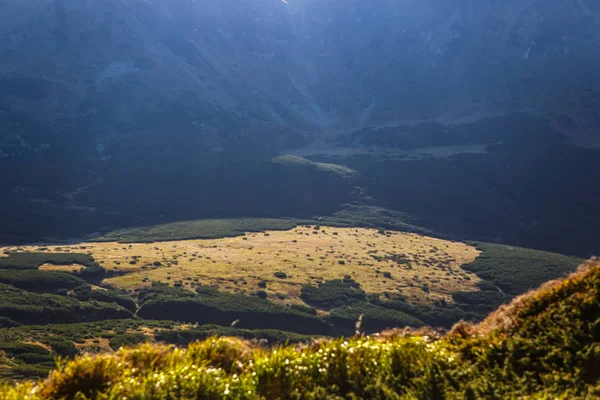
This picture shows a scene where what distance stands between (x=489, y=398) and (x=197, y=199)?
127557 millimetres

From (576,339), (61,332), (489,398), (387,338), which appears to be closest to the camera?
(489,398)

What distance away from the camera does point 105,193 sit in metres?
128

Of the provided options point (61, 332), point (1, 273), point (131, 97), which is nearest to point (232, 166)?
point (131, 97)

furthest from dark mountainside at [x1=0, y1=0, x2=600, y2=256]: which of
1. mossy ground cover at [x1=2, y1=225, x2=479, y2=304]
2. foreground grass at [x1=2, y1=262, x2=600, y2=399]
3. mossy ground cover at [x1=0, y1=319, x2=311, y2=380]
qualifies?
foreground grass at [x1=2, y1=262, x2=600, y2=399]

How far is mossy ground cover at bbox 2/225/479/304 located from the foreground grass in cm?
4906

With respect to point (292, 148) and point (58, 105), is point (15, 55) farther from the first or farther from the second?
point (292, 148)

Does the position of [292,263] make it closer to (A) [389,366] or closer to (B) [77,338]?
(B) [77,338]

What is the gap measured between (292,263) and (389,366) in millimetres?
66157

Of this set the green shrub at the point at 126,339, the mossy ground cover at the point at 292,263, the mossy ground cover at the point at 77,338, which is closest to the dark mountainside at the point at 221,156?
the mossy ground cover at the point at 292,263

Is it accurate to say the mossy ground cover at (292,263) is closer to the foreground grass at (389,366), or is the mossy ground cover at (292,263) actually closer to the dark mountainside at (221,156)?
the dark mountainside at (221,156)

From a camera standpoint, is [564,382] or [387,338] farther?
[387,338]

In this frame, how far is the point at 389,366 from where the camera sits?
585 cm

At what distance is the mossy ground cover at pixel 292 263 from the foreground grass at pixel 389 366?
49.1m

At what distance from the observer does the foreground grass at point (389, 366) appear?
5.21m
